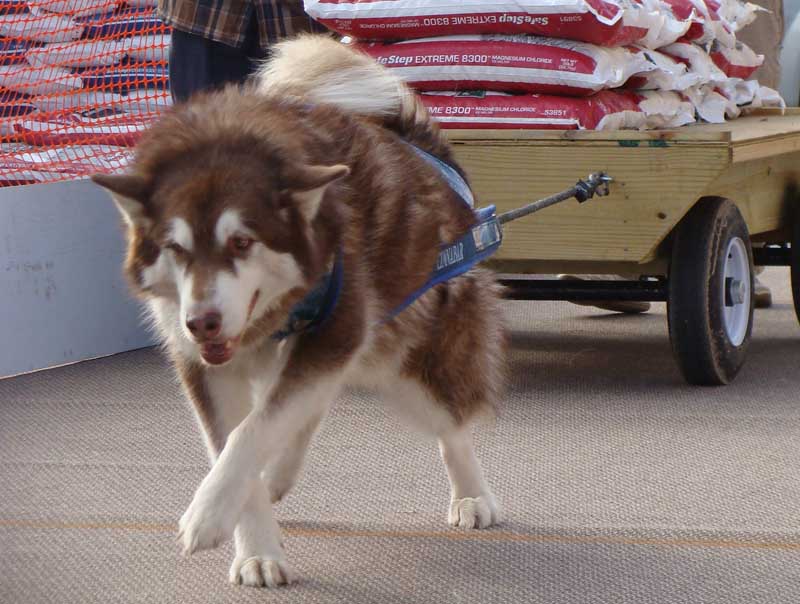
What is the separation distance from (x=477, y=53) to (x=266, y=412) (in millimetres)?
2163

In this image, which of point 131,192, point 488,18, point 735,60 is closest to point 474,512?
point 131,192

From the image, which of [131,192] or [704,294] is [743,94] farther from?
[131,192]

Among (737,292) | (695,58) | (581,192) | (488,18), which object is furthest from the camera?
(695,58)

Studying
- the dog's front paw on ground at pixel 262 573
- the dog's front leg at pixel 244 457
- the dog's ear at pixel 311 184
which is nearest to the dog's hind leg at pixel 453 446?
the dog's front leg at pixel 244 457

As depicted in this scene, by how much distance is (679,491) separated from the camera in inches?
130

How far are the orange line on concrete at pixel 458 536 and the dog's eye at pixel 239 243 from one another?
955mm

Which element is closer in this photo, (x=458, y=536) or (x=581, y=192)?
(x=458, y=536)

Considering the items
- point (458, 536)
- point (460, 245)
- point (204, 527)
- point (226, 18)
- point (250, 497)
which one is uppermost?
point (226, 18)

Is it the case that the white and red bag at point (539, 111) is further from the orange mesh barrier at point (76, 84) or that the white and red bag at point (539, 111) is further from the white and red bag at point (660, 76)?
the orange mesh barrier at point (76, 84)

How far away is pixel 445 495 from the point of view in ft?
10.8

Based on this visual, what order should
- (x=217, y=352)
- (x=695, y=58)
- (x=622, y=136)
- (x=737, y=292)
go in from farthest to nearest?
(x=695, y=58) < (x=737, y=292) < (x=622, y=136) < (x=217, y=352)

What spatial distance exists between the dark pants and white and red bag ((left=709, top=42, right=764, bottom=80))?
1998mm

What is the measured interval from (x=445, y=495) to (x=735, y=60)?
2.75m

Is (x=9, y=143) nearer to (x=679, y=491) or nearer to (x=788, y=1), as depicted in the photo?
(x=679, y=491)
